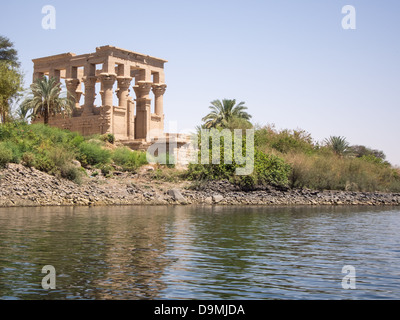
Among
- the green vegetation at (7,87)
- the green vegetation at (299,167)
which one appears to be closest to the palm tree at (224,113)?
the green vegetation at (299,167)

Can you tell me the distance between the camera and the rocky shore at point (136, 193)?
28.9 metres

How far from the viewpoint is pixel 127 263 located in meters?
11.0

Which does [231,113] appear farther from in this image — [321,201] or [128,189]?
[128,189]

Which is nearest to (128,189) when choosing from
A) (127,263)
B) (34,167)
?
(34,167)

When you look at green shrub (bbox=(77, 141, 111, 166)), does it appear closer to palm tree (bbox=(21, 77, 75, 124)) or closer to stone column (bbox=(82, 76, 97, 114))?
palm tree (bbox=(21, 77, 75, 124))

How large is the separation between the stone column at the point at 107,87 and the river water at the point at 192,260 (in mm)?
27335

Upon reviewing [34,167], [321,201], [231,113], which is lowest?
[321,201]

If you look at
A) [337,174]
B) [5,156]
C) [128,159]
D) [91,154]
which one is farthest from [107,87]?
[337,174]

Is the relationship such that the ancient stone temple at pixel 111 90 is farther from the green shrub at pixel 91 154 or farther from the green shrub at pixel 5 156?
the green shrub at pixel 5 156

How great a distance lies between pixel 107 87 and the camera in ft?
152

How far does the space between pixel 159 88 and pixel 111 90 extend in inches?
241

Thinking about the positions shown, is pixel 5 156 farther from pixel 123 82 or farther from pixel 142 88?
pixel 142 88

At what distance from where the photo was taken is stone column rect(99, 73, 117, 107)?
4581cm

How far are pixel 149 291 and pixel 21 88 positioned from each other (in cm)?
3516
